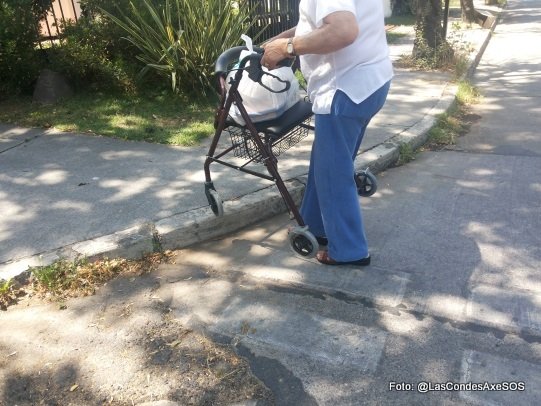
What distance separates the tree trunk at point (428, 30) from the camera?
8.59 meters

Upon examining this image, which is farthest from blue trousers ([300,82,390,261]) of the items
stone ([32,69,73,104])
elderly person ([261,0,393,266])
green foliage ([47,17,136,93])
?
stone ([32,69,73,104])

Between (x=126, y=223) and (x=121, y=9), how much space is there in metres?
4.00

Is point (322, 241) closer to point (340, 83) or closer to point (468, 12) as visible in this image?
point (340, 83)

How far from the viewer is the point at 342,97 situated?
8.95ft

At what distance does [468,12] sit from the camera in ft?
49.0

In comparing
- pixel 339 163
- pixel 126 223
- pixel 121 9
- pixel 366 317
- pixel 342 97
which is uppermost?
pixel 121 9

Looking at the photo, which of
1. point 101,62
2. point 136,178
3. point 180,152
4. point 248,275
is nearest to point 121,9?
point 101,62

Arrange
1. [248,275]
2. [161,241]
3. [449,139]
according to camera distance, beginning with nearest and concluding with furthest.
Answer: [248,275] → [161,241] → [449,139]

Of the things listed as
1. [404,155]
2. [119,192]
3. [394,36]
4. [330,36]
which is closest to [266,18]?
[404,155]

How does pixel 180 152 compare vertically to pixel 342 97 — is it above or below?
below

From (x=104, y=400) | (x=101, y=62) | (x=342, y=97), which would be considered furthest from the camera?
(x=101, y=62)

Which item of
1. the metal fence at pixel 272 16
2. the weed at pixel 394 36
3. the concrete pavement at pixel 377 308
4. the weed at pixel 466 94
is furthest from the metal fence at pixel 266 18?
the concrete pavement at pixel 377 308

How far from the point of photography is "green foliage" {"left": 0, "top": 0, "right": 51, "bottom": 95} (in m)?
6.23

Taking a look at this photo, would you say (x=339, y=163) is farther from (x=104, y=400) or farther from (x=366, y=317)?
(x=104, y=400)
